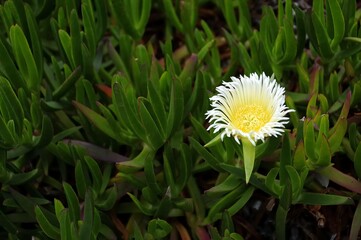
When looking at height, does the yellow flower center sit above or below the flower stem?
above

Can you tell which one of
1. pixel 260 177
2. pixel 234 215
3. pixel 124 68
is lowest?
pixel 234 215

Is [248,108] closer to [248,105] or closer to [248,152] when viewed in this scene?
[248,105]

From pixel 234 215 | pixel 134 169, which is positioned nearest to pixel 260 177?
pixel 234 215

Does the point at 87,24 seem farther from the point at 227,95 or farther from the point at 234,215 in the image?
the point at 234,215

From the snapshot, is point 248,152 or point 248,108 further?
point 248,108

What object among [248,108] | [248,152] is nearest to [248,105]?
[248,108]

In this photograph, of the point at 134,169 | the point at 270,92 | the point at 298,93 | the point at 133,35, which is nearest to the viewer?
the point at 270,92
